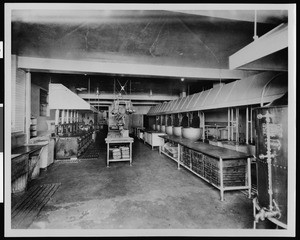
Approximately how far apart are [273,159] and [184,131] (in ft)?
12.1

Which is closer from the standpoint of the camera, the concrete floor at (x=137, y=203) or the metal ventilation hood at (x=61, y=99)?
the concrete floor at (x=137, y=203)

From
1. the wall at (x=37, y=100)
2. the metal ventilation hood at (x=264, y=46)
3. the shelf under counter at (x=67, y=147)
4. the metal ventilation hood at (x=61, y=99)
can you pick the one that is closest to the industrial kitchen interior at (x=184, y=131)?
the metal ventilation hood at (x=264, y=46)

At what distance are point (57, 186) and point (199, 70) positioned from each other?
497 centimetres

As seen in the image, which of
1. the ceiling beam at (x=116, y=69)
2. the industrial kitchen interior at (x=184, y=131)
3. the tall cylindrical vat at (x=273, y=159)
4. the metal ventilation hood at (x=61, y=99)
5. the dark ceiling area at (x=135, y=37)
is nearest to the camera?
the tall cylindrical vat at (x=273, y=159)

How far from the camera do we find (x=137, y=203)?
3123mm

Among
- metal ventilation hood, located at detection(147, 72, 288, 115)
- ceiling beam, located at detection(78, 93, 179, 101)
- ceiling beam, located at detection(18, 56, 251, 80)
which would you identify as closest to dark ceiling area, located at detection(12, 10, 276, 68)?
ceiling beam, located at detection(18, 56, 251, 80)

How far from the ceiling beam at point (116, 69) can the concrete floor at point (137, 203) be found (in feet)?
9.37

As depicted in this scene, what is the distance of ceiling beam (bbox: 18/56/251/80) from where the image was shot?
15.2 ft

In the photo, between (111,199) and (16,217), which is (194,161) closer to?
(111,199)

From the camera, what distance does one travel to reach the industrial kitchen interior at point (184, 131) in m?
2.14

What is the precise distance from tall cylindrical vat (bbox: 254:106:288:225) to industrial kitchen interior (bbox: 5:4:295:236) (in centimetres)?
1

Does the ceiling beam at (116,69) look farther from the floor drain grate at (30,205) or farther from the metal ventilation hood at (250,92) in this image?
the floor drain grate at (30,205)

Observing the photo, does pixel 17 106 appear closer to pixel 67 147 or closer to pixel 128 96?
pixel 67 147

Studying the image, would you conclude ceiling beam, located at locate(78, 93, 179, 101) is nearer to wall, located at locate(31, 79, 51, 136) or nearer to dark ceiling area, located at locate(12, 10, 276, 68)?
wall, located at locate(31, 79, 51, 136)
